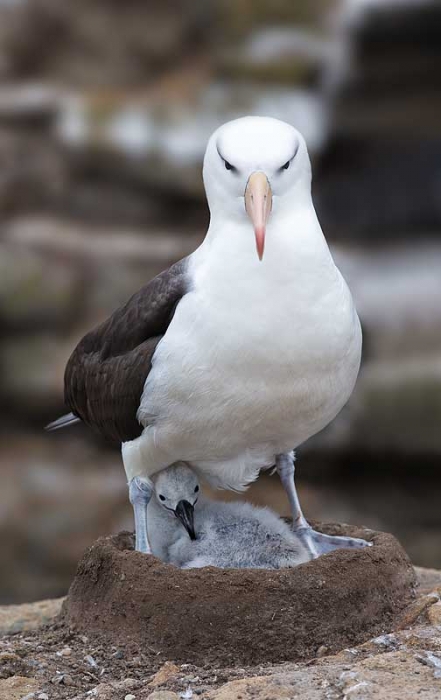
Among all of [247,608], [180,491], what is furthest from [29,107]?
[247,608]

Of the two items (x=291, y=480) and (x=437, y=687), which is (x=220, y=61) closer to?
(x=291, y=480)

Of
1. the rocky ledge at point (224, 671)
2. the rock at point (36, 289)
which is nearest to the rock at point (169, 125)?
the rock at point (36, 289)

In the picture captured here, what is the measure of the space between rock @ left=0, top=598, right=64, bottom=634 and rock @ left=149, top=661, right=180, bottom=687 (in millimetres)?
1093

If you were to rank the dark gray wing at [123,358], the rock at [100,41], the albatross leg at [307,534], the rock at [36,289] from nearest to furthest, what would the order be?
the dark gray wing at [123,358]
the albatross leg at [307,534]
the rock at [36,289]
the rock at [100,41]

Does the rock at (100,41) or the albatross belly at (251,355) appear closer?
the albatross belly at (251,355)

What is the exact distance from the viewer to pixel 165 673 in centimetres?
412

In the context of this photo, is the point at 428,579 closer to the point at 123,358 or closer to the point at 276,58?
the point at 123,358

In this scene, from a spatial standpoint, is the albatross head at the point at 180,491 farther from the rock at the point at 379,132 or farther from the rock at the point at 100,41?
the rock at the point at 100,41

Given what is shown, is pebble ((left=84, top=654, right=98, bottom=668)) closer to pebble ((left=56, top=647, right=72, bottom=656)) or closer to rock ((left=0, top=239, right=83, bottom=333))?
pebble ((left=56, top=647, right=72, bottom=656))

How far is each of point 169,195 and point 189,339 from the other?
723 cm

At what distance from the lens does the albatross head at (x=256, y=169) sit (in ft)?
14.0

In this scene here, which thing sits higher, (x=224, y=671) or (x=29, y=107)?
(x=29, y=107)

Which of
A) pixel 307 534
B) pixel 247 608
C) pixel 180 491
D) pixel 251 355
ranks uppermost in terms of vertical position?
pixel 251 355

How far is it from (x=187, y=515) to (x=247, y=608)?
2.45 feet
